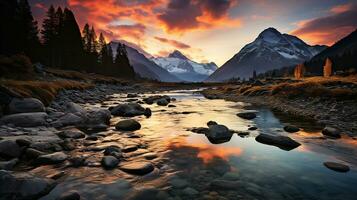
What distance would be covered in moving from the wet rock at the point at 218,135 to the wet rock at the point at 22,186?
301 inches

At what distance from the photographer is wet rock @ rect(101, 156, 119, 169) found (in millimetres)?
7746

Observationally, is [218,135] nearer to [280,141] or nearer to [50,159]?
[280,141]

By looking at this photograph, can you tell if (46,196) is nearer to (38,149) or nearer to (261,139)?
(38,149)

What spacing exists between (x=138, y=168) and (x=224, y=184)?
2805 mm

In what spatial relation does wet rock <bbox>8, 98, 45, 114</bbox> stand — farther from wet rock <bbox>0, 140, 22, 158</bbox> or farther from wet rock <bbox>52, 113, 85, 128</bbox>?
wet rock <bbox>0, 140, 22, 158</bbox>

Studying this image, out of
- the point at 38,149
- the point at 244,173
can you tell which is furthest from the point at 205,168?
the point at 38,149

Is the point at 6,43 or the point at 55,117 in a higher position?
the point at 6,43

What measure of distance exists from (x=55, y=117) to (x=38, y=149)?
245 inches

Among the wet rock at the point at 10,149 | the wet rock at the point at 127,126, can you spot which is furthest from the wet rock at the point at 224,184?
the wet rock at the point at 127,126

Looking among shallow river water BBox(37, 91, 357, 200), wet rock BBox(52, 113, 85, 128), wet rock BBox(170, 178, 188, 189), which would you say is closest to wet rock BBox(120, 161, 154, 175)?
shallow river water BBox(37, 91, 357, 200)

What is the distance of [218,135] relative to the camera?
12.0m

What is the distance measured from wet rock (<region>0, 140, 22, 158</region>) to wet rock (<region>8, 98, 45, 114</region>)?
19.9 feet

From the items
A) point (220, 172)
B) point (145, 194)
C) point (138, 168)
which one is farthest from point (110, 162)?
point (220, 172)

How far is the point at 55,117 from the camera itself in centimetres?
1435
